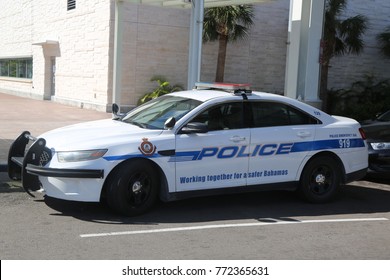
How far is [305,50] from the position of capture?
1320 cm

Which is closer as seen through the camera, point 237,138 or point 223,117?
point 237,138

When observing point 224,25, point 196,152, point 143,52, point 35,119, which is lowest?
point 35,119

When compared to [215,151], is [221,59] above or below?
A: above

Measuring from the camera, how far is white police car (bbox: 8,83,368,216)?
591 cm

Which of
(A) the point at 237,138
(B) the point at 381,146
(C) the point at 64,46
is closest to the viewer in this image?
(A) the point at 237,138

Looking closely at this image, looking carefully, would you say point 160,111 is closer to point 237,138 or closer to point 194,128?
point 194,128

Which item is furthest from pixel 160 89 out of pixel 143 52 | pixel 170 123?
pixel 170 123

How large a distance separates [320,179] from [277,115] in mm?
1126

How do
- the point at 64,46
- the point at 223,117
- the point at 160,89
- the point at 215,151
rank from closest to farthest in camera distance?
the point at 215,151 < the point at 223,117 < the point at 160,89 < the point at 64,46

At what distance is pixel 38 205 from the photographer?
6664 mm

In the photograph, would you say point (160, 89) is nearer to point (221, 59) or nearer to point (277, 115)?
point (221, 59)

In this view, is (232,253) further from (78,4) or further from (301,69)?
(78,4)

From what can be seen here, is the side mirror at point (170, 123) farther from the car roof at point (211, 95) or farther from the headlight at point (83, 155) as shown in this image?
the headlight at point (83, 155)

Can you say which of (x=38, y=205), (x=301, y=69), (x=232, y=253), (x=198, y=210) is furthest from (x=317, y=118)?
(x=301, y=69)
